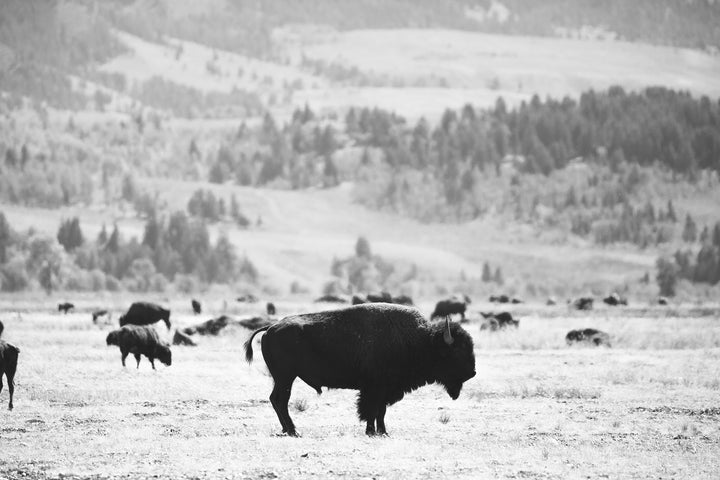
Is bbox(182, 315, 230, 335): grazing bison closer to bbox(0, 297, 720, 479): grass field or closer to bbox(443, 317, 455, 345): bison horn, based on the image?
bbox(0, 297, 720, 479): grass field

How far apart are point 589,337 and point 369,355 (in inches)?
875

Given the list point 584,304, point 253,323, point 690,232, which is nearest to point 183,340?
point 253,323

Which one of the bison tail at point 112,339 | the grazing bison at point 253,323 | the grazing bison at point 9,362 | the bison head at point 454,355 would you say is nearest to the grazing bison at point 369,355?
the bison head at point 454,355

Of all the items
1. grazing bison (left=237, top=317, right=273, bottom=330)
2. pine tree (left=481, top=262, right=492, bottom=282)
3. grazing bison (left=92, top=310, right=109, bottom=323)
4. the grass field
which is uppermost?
the grass field

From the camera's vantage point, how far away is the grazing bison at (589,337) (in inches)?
1419

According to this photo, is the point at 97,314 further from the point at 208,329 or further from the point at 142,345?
the point at 142,345

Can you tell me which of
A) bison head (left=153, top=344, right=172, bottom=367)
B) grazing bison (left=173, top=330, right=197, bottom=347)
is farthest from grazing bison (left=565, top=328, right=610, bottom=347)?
bison head (left=153, top=344, right=172, bottom=367)

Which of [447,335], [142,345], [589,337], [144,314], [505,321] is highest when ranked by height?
[447,335]

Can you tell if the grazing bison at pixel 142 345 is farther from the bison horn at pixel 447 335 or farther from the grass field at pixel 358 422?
the bison horn at pixel 447 335

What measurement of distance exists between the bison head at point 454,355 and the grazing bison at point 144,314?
2572cm

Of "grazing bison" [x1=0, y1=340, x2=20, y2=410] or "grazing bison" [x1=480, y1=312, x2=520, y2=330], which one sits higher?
"grazing bison" [x1=0, y1=340, x2=20, y2=410]

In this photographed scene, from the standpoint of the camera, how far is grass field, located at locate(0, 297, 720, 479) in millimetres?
14125

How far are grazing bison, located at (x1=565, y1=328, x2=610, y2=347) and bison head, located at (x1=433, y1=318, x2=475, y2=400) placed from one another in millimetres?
20370

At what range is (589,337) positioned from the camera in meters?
36.9
